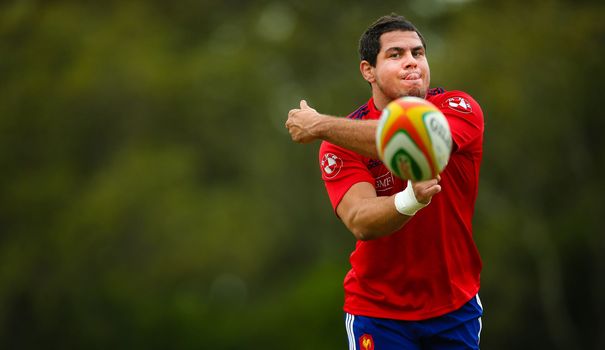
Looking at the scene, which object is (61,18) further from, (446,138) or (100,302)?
(446,138)

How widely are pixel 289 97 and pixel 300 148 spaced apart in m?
2.72

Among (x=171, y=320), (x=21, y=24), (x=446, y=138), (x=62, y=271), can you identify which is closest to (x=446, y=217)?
(x=446, y=138)

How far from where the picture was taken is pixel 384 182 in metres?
6.01

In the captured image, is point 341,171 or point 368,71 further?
point 368,71

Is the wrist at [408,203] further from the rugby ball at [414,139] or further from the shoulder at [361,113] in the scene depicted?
the shoulder at [361,113]

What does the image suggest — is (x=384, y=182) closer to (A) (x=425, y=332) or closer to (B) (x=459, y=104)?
(B) (x=459, y=104)

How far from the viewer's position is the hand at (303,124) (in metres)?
5.93

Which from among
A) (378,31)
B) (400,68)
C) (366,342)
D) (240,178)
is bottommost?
(366,342)

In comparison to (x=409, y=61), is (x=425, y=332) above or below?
below

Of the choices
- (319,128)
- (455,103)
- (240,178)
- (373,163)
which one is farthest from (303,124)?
(240,178)

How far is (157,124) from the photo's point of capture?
105ft

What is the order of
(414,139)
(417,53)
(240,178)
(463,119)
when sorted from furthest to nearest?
(240,178), (417,53), (463,119), (414,139)

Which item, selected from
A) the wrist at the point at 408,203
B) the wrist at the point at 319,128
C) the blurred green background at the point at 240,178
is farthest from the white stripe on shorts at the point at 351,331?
the blurred green background at the point at 240,178

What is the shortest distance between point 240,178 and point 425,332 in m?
27.2
